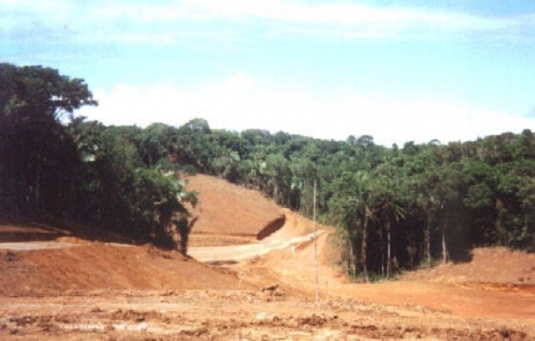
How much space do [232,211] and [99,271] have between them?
48.0 meters

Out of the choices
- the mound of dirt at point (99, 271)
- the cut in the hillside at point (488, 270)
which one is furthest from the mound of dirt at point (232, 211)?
the mound of dirt at point (99, 271)

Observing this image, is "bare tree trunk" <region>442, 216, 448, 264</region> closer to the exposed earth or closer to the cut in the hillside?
the cut in the hillside

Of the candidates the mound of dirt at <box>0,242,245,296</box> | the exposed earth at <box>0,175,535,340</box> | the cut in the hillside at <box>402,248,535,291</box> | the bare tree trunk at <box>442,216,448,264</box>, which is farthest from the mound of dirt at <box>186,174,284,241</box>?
the mound of dirt at <box>0,242,245,296</box>

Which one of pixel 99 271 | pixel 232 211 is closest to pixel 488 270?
pixel 99 271

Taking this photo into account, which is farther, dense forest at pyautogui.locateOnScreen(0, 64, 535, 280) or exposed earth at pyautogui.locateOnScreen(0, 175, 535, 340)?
dense forest at pyautogui.locateOnScreen(0, 64, 535, 280)

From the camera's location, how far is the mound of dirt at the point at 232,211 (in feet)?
225

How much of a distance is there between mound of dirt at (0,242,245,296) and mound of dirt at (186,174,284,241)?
115 ft

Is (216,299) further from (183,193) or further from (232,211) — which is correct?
(232,211)

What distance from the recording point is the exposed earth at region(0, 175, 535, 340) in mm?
17172

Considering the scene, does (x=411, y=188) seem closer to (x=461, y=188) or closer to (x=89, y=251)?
(x=461, y=188)

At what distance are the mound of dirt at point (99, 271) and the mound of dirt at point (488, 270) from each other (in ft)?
49.5

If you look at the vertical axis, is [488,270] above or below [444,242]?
below

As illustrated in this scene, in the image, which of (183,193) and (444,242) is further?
(183,193)

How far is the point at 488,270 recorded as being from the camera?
38.3 m
